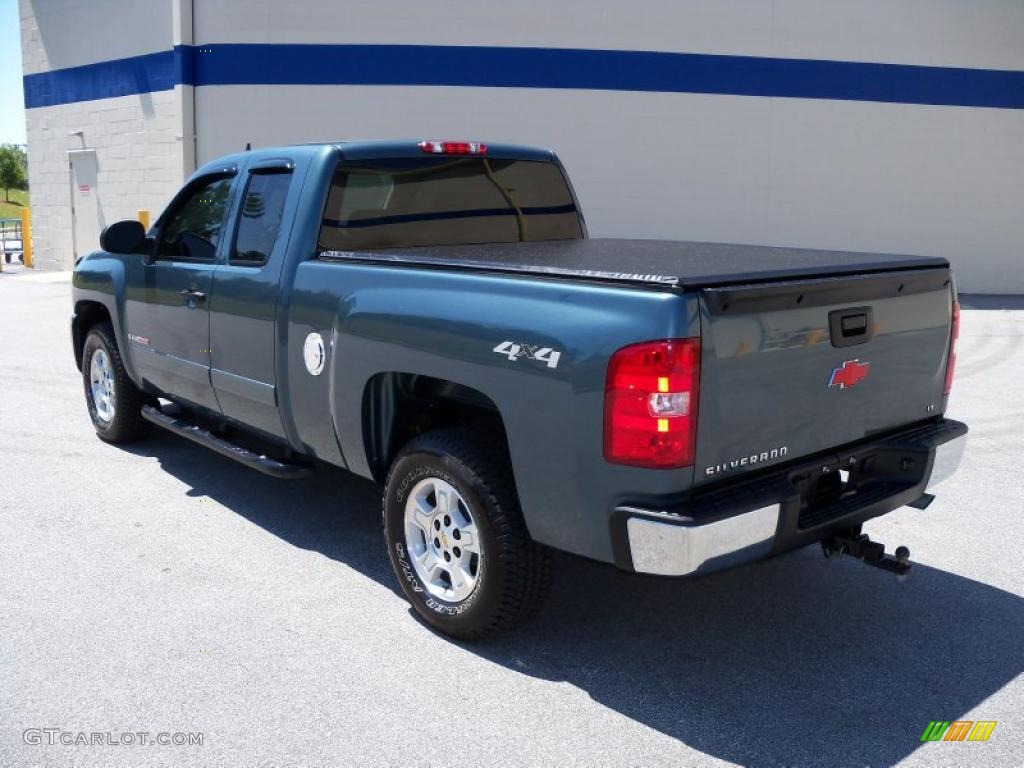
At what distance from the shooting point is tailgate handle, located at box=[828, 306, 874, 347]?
11.2ft

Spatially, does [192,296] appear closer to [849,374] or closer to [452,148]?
[452,148]

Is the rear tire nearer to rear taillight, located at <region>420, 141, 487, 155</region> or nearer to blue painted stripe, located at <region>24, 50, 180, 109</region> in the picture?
rear taillight, located at <region>420, 141, 487, 155</region>

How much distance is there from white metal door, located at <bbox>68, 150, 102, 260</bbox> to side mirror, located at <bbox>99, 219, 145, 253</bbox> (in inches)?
595

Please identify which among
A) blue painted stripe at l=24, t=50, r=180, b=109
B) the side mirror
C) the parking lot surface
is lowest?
the parking lot surface

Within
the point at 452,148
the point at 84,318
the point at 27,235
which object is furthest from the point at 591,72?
the point at 27,235

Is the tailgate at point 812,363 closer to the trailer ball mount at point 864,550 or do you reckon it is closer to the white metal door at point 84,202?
the trailer ball mount at point 864,550

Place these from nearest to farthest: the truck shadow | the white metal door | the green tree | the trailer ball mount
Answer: the truck shadow
the trailer ball mount
the white metal door
the green tree

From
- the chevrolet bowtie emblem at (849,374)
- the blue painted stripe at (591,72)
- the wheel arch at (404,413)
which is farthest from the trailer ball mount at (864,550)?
the blue painted stripe at (591,72)

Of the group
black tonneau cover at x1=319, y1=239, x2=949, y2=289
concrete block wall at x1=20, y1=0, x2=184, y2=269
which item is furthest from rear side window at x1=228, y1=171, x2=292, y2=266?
concrete block wall at x1=20, y1=0, x2=184, y2=269

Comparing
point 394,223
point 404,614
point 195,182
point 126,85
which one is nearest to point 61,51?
point 126,85

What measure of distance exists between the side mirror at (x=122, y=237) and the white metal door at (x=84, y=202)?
49.6 feet

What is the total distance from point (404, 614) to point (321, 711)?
81 centimetres

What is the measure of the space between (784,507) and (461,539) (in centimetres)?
123

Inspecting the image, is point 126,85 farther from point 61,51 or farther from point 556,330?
point 556,330
